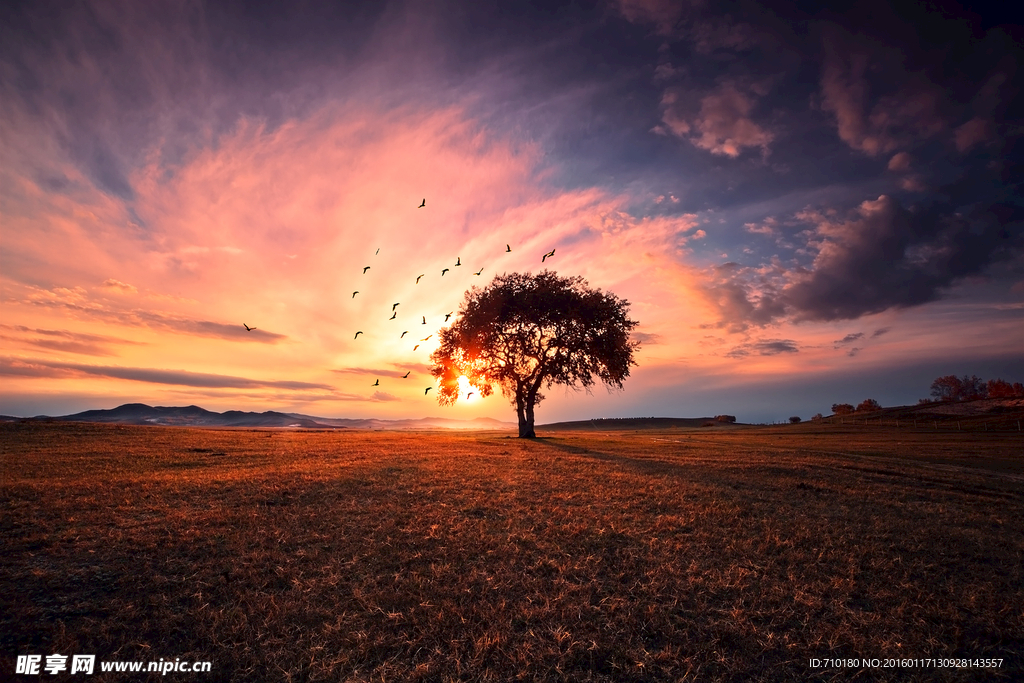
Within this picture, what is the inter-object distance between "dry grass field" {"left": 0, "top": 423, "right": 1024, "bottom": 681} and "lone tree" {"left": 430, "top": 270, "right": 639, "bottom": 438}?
76.9 feet

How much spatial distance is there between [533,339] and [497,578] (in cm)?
3232

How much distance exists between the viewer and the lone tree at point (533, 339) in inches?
1507

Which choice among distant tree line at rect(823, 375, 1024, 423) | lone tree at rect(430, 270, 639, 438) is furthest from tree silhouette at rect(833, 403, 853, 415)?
lone tree at rect(430, 270, 639, 438)

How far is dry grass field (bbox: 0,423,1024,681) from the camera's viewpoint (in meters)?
5.43

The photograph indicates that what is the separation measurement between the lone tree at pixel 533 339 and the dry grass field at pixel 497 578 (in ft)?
76.9

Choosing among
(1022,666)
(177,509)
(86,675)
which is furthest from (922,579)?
(177,509)

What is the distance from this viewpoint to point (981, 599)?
7242 mm

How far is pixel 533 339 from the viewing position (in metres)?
39.5

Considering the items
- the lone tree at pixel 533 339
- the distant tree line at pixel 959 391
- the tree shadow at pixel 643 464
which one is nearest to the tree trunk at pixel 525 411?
the lone tree at pixel 533 339

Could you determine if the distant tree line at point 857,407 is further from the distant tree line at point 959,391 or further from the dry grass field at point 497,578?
the dry grass field at point 497,578

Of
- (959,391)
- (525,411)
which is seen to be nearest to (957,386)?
(959,391)

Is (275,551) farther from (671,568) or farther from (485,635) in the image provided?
(671,568)

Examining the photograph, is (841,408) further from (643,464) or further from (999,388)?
(643,464)

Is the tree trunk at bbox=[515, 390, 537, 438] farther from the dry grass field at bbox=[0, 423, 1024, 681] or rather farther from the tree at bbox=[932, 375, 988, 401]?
the tree at bbox=[932, 375, 988, 401]
